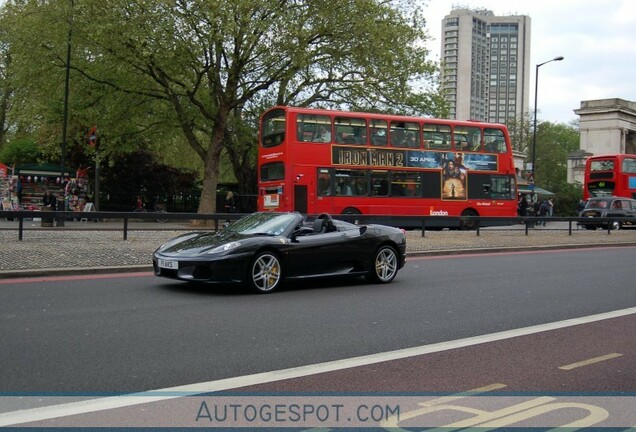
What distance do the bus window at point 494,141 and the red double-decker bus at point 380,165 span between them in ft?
0.14

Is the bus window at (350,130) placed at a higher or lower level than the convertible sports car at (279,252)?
higher

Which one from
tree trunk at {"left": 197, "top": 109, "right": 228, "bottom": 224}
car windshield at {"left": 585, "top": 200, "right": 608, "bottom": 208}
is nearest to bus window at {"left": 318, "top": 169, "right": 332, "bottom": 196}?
tree trunk at {"left": 197, "top": 109, "right": 228, "bottom": 224}

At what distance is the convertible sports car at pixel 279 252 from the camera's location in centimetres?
912

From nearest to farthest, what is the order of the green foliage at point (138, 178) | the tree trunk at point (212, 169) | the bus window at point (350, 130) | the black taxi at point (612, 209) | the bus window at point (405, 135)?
the bus window at point (350, 130) → the bus window at point (405, 135) → the tree trunk at point (212, 169) → the black taxi at point (612, 209) → the green foliage at point (138, 178)

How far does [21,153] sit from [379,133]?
97.8 feet

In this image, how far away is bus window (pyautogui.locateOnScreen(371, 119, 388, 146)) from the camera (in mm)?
24047

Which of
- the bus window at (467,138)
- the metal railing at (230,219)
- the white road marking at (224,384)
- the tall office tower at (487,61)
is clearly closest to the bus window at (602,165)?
the metal railing at (230,219)

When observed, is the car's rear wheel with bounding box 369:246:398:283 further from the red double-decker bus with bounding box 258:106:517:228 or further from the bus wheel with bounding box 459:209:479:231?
the bus wheel with bounding box 459:209:479:231

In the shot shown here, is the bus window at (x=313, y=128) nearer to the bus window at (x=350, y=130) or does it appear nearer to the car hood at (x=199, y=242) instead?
the bus window at (x=350, y=130)

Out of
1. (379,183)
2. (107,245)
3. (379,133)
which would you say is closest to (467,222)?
(379,183)

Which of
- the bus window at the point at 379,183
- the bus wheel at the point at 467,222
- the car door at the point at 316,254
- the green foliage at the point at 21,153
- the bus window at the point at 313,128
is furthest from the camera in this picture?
the green foliage at the point at 21,153

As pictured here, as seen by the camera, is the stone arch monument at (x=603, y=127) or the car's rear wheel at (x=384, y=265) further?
the stone arch monument at (x=603, y=127)

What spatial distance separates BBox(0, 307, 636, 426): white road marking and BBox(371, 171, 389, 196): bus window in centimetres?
1727

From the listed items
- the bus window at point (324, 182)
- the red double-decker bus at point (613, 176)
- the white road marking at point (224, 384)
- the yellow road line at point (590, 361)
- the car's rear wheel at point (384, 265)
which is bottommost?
the yellow road line at point (590, 361)
